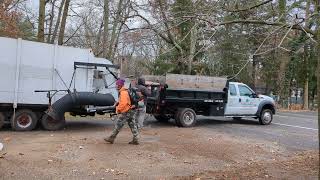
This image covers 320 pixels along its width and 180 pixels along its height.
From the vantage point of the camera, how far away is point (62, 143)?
534 inches

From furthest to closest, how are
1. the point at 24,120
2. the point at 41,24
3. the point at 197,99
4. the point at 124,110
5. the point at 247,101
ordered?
the point at 41,24 < the point at 247,101 < the point at 197,99 < the point at 24,120 < the point at 124,110

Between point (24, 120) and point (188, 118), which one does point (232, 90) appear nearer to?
point (188, 118)

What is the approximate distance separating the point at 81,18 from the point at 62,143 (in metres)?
26.1

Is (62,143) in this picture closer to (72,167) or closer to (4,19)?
(72,167)

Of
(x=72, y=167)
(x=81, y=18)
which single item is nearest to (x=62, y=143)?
(x=72, y=167)

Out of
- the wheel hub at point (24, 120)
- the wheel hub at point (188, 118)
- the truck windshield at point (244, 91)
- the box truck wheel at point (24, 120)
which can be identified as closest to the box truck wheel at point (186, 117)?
the wheel hub at point (188, 118)

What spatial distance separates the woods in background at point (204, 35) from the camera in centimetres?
832

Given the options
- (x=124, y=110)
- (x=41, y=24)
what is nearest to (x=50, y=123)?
(x=124, y=110)

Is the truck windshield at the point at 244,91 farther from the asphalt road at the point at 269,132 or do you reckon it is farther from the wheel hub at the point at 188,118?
the wheel hub at the point at 188,118

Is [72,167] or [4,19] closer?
[72,167]

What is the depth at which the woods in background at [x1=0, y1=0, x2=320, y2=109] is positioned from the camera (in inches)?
328

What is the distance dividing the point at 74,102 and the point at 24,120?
181 cm

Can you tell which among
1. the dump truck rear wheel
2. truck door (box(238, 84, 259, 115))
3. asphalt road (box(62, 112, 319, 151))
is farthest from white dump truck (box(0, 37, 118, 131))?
the dump truck rear wheel

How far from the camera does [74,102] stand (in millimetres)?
16375
